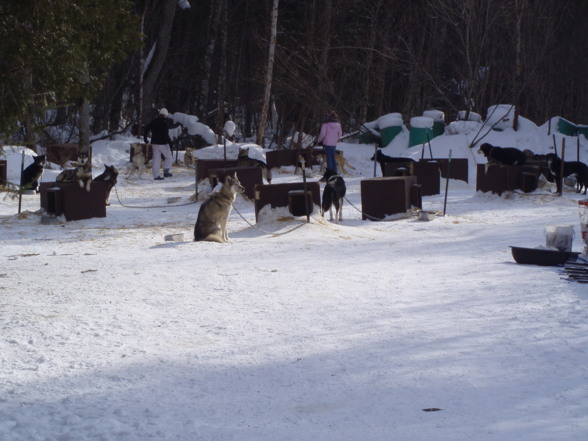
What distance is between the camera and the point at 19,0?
713cm

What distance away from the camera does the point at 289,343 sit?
551 centimetres

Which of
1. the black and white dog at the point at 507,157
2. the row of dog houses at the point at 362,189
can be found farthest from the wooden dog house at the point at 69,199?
the black and white dog at the point at 507,157

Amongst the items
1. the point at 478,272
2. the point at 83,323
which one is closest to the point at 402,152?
the point at 478,272

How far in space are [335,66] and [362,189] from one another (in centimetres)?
1844

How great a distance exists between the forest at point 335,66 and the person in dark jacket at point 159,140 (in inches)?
106

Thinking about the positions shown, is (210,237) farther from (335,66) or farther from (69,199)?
(335,66)

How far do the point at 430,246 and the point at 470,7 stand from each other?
1961 cm

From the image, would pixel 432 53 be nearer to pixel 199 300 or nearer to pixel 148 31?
pixel 148 31

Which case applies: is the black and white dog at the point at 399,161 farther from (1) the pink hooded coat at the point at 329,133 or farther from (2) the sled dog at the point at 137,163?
(2) the sled dog at the point at 137,163

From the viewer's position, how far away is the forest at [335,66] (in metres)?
29.0

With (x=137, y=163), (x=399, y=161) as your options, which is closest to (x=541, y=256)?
(x=399, y=161)

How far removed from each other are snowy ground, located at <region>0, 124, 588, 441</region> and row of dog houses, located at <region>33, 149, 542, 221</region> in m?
1.83

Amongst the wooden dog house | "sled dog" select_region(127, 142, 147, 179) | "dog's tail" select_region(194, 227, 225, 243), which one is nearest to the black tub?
"dog's tail" select_region(194, 227, 225, 243)

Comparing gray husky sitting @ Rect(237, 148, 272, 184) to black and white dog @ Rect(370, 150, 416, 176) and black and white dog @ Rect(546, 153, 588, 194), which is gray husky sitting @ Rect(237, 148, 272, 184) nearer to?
black and white dog @ Rect(370, 150, 416, 176)
